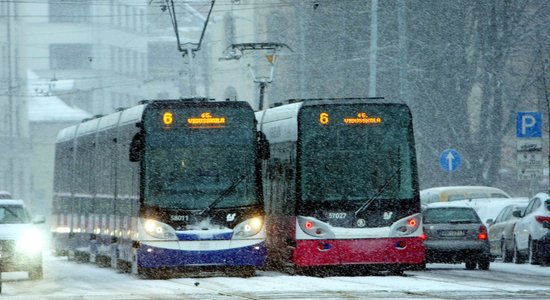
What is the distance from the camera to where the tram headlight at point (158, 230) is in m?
26.2

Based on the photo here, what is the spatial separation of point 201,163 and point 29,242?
3.51 meters

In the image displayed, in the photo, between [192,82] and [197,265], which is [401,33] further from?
[197,265]

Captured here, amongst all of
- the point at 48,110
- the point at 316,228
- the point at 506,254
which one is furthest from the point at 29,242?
the point at 48,110

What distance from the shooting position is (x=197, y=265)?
2620 cm

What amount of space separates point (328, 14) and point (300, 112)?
3911 centimetres

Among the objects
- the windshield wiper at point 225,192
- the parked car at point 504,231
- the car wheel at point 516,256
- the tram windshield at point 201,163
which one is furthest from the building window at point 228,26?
the windshield wiper at point 225,192

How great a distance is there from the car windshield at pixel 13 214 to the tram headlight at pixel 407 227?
6725 mm

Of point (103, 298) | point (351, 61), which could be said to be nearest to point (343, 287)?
point (103, 298)

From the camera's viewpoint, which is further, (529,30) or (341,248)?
(529,30)

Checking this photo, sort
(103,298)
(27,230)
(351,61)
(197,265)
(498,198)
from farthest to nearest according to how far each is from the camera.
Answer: (351,61) → (498,198) → (27,230) → (197,265) → (103,298)

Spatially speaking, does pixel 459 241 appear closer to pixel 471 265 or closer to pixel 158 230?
pixel 471 265

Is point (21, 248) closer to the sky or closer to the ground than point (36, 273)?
closer to the sky

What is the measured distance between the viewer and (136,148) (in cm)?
2677

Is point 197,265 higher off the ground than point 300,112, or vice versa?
point 300,112
